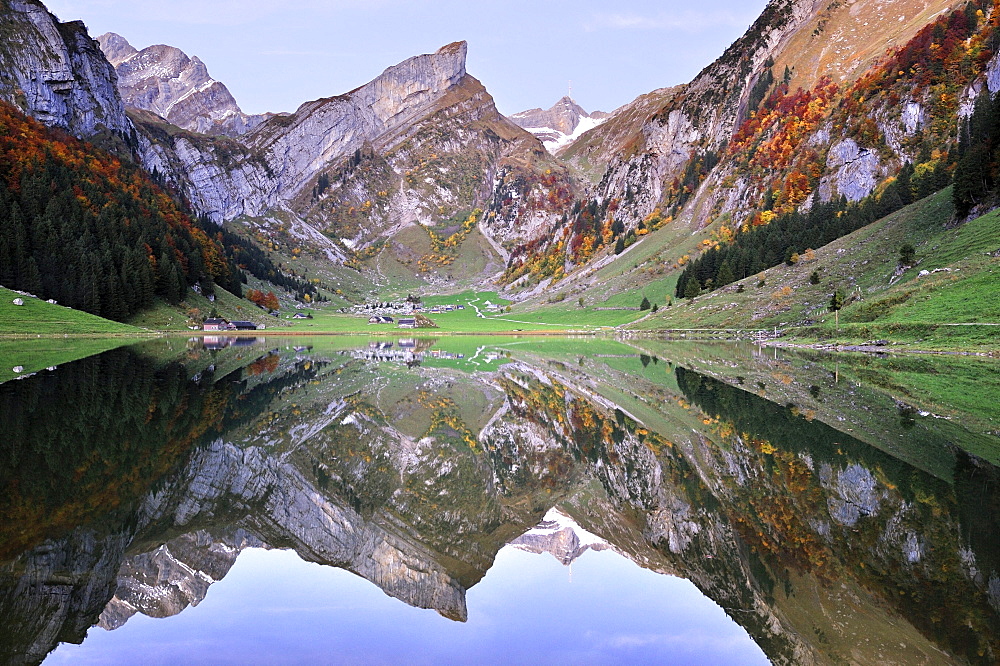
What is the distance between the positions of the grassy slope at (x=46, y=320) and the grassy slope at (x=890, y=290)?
269ft

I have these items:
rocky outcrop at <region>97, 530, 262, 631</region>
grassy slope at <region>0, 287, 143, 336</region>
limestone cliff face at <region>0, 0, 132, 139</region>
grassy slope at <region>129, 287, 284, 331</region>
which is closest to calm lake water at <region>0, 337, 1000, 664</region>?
rocky outcrop at <region>97, 530, 262, 631</region>

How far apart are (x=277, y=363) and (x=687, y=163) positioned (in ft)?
511

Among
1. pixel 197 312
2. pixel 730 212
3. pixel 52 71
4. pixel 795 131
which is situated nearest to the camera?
pixel 197 312

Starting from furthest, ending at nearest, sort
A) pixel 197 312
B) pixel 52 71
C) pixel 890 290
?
1. pixel 52 71
2. pixel 197 312
3. pixel 890 290

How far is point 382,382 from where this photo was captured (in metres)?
40.4

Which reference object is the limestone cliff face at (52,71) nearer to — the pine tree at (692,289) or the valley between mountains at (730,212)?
the valley between mountains at (730,212)

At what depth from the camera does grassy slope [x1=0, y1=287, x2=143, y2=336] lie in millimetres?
71000

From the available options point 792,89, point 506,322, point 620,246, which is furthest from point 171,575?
point 620,246

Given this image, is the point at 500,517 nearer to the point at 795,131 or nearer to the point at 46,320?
the point at 46,320

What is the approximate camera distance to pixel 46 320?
7569 cm

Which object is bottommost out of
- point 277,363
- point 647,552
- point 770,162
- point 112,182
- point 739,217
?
point 277,363

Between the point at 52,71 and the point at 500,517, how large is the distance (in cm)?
18026

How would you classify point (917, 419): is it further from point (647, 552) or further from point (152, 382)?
point (152, 382)

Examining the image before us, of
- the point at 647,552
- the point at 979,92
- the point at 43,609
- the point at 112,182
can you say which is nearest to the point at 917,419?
the point at 647,552
